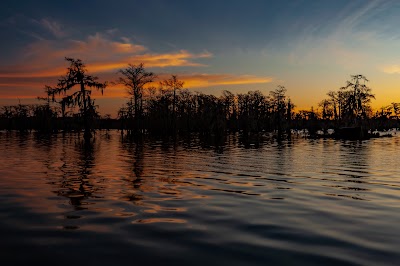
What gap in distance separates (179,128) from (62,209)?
80621 millimetres

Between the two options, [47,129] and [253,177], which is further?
[47,129]

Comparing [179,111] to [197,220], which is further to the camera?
[179,111]

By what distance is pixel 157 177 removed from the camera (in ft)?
41.8

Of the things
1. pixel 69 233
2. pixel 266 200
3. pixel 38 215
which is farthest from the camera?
pixel 266 200

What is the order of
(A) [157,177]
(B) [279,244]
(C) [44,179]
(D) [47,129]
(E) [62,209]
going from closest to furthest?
1. (B) [279,244]
2. (E) [62,209]
3. (C) [44,179]
4. (A) [157,177]
5. (D) [47,129]

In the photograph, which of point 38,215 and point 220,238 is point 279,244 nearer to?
point 220,238

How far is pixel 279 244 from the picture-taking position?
210 inches

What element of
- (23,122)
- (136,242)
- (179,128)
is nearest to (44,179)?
(136,242)

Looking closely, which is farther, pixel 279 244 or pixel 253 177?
pixel 253 177

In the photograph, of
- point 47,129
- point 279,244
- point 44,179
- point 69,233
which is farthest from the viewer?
point 47,129

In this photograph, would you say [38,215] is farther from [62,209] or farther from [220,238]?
[220,238]

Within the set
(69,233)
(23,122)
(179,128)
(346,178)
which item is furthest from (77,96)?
(23,122)

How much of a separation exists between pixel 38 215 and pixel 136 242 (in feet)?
9.22

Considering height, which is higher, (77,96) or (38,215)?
(77,96)
